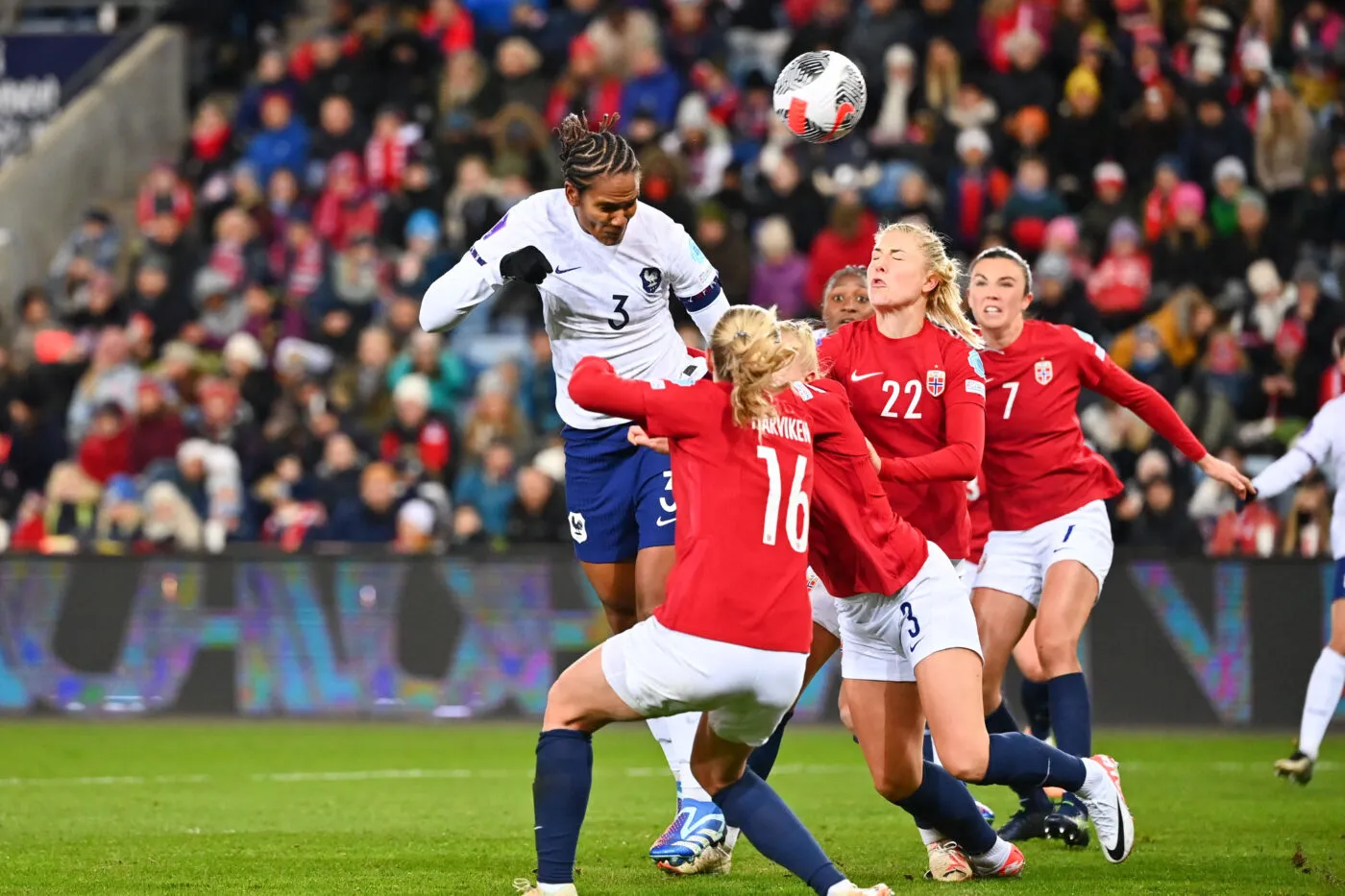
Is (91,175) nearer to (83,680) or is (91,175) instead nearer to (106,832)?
(83,680)

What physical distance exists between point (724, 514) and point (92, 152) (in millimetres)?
16118

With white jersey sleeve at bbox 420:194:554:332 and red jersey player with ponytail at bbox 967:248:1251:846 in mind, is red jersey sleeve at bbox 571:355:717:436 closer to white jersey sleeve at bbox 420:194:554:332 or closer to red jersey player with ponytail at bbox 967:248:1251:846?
white jersey sleeve at bbox 420:194:554:332

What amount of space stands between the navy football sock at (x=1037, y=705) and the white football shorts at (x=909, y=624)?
8.77 feet

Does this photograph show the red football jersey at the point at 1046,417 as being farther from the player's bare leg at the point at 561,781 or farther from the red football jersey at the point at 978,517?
the player's bare leg at the point at 561,781

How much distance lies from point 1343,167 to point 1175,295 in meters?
1.85

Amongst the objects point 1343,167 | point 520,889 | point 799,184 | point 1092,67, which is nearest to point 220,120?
point 799,184

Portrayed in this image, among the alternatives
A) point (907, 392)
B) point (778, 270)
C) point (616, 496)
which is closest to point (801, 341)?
point (907, 392)

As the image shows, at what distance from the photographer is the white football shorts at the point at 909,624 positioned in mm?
6508

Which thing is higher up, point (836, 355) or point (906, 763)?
point (836, 355)

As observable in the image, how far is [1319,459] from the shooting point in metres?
9.95

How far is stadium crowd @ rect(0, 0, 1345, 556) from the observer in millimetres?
14586

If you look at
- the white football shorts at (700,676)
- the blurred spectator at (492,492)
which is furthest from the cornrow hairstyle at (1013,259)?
the blurred spectator at (492,492)

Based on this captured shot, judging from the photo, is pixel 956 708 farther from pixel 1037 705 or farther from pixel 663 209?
pixel 663 209

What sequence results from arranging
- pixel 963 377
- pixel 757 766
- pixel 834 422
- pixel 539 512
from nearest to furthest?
pixel 834 422 < pixel 963 377 < pixel 757 766 < pixel 539 512
